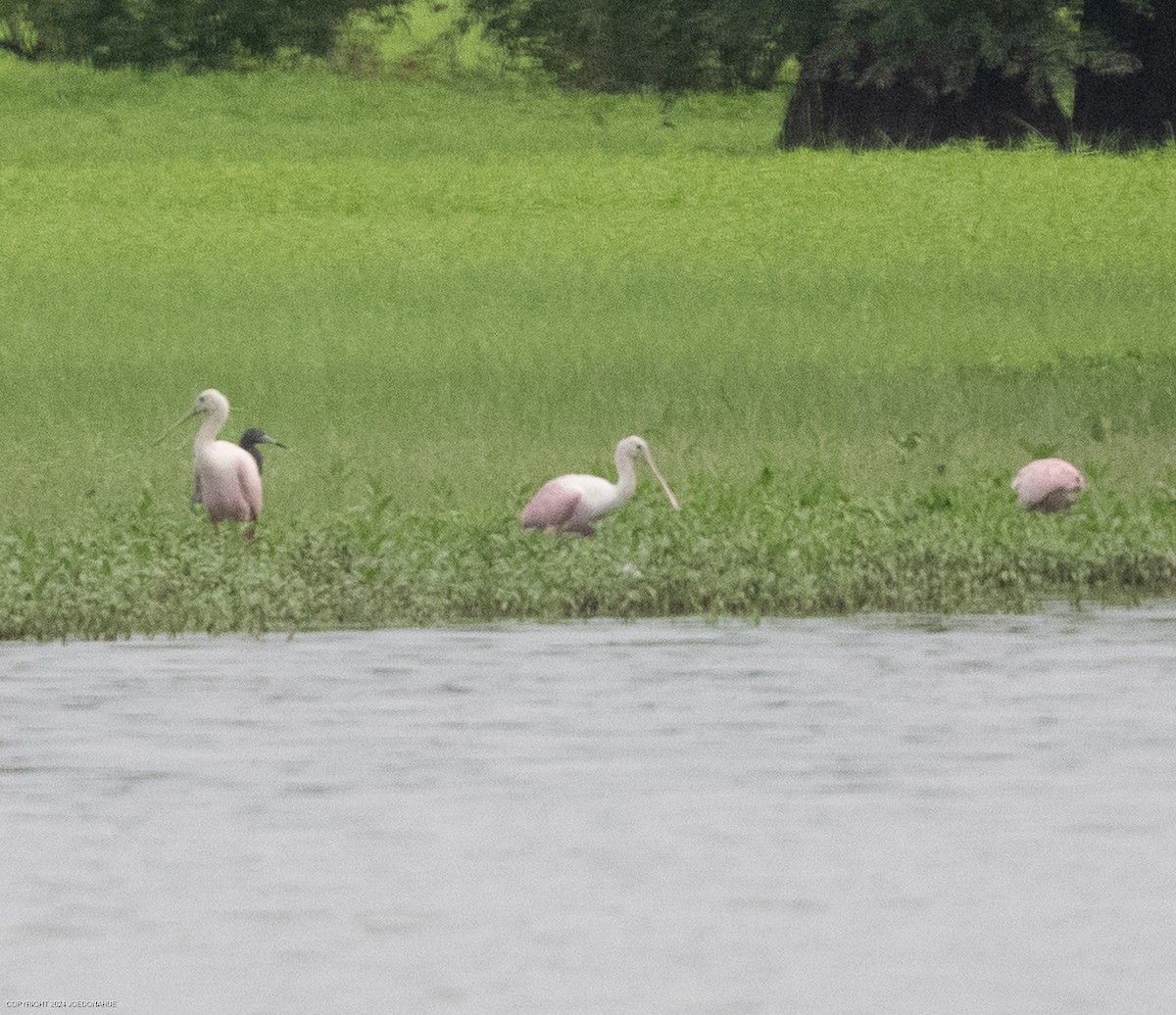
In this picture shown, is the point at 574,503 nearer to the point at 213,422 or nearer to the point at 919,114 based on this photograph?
the point at 213,422

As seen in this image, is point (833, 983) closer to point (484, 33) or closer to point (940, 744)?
Answer: point (940, 744)

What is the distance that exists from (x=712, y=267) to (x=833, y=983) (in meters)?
22.7

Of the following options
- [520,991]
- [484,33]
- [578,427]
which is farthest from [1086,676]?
[484,33]

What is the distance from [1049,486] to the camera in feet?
46.6

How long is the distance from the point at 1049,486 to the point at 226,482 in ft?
12.4

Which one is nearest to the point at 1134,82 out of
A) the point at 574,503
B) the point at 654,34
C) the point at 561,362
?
the point at 654,34

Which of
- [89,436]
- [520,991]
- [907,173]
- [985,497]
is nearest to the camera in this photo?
[520,991]

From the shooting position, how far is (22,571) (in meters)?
12.7

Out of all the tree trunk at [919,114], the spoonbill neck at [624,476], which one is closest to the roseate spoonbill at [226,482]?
the spoonbill neck at [624,476]

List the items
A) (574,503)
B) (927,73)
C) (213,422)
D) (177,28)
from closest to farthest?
(574,503), (213,422), (927,73), (177,28)

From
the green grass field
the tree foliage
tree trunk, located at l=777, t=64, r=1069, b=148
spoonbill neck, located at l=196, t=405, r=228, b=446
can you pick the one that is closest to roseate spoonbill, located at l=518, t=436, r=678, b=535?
the green grass field

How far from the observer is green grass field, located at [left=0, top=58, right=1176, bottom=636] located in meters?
13.0

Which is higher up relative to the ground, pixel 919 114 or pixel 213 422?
pixel 213 422

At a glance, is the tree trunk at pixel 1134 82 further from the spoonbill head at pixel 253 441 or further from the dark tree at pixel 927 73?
the spoonbill head at pixel 253 441
